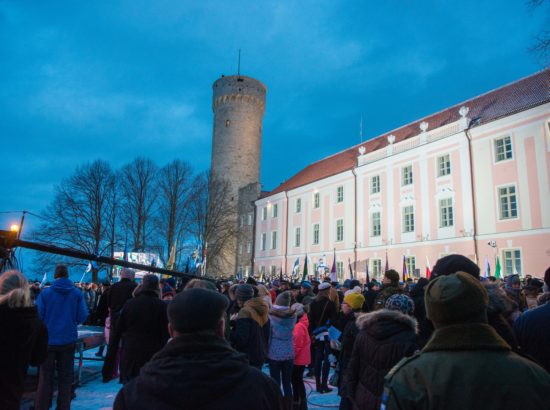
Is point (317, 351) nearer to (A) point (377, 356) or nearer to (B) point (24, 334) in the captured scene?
(A) point (377, 356)

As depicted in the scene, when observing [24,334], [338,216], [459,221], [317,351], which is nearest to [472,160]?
[459,221]

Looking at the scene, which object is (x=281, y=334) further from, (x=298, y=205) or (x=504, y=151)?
(x=298, y=205)

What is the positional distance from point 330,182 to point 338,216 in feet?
10.8

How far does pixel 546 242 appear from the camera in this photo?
20.5 m

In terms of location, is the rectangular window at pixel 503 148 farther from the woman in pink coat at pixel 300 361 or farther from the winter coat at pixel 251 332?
the winter coat at pixel 251 332

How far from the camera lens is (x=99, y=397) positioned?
6938mm

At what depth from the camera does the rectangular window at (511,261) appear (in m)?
21.6

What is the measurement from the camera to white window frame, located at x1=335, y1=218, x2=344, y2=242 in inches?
1315

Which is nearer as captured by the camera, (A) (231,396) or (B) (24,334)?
(A) (231,396)

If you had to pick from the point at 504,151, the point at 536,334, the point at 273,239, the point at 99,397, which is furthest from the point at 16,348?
the point at 273,239

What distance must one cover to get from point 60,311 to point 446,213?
78.2 feet

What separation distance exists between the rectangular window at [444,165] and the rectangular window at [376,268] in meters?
7.32

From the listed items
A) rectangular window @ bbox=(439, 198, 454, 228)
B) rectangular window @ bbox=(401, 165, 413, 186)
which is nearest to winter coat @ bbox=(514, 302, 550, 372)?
rectangular window @ bbox=(439, 198, 454, 228)

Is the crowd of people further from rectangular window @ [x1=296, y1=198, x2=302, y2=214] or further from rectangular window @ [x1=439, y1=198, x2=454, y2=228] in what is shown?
rectangular window @ [x1=296, y1=198, x2=302, y2=214]
